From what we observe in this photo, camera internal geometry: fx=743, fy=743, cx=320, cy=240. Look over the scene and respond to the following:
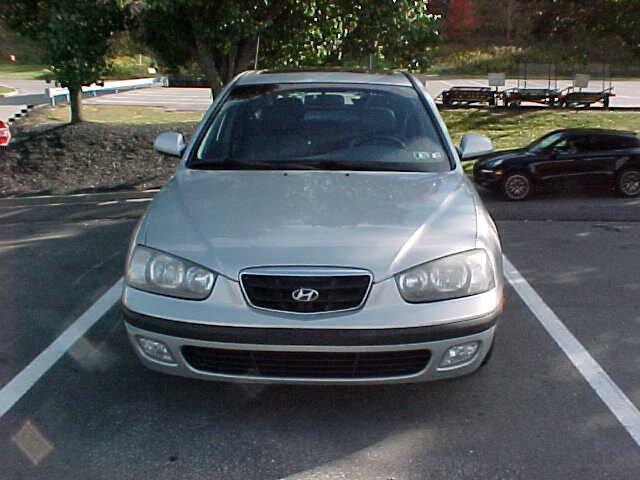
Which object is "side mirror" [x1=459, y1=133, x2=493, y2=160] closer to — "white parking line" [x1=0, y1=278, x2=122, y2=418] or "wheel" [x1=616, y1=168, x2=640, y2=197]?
"white parking line" [x1=0, y1=278, x2=122, y2=418]

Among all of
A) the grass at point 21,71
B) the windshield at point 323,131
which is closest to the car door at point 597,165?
the windshield at point 323,131

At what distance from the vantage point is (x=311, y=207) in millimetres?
3848

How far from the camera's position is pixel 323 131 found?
16.1 feet

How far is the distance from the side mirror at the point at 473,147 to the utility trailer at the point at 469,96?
2272 centimetres

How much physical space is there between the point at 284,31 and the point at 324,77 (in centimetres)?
611

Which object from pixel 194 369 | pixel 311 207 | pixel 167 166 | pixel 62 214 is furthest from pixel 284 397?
pixel 167 166

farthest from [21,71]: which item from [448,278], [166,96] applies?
[448,278]

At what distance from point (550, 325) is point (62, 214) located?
6.57m

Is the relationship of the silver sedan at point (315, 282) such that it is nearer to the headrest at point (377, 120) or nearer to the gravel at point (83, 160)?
the headrest at point (377, 120)

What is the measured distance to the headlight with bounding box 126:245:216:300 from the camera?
346cm

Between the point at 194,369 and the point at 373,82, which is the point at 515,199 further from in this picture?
the point at 194,369

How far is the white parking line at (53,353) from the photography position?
4.07 m

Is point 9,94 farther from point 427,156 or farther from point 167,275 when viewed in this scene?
point 167,275

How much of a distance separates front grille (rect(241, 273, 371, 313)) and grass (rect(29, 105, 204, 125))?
1638 cm
